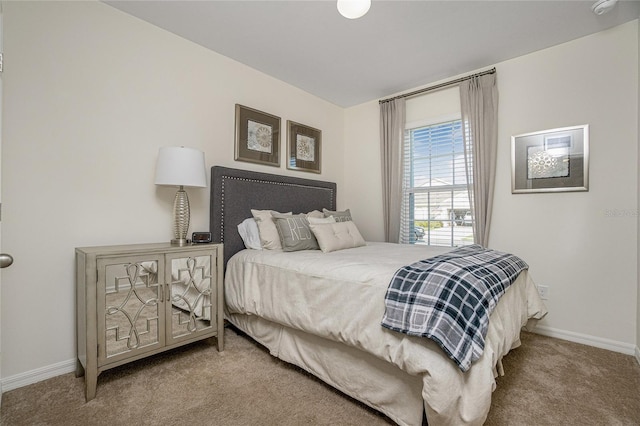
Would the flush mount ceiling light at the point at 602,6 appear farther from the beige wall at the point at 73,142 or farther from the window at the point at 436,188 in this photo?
the beige wall at the point at 73,142

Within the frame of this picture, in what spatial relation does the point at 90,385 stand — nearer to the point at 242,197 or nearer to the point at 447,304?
the point at 242,197

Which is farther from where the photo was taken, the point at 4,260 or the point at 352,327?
the point at 352,327

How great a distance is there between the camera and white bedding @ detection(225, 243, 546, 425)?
1254 millimetres

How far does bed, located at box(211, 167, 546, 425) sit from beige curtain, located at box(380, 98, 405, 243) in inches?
60.1

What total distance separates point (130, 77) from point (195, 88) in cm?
51

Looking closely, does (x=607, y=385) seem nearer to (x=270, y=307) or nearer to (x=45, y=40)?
(x=270, y=307)

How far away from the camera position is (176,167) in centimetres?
215

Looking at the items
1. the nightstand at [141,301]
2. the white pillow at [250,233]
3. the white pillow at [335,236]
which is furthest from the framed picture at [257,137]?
the nightstand at [141,301]

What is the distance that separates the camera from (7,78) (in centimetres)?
178

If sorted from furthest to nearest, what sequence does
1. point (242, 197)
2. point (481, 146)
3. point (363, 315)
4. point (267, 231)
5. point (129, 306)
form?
point (481, 146), point (242, 197), point (267, 231), point (129, 306), point (363, 315)

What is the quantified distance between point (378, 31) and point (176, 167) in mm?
1905

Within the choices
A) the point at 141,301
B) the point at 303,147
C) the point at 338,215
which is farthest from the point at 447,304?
the point at 303,147

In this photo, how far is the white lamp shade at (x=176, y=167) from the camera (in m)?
2.14

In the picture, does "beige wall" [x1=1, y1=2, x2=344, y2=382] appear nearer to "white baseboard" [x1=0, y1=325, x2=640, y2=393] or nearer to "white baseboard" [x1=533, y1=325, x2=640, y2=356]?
"white baseboard" [x1=0, y1=325, x2=640, y2=393]
